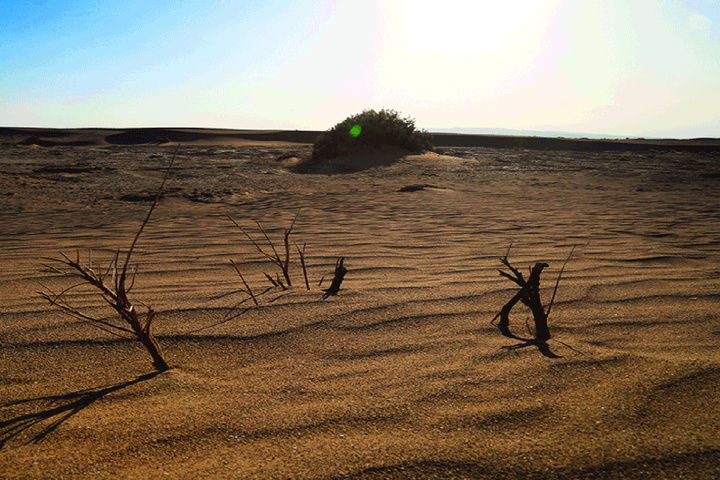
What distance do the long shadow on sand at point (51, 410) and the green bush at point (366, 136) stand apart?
11468 mm

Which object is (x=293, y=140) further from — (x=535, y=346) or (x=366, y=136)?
(x=535, y=346)

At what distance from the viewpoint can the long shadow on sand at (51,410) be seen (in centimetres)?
128

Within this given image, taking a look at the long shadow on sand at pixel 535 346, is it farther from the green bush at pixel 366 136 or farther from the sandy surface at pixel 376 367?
the green bush at pixel 366 136

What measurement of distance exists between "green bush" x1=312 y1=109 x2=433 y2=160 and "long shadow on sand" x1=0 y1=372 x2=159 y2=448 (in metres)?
11.5

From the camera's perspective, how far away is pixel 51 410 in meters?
1.39

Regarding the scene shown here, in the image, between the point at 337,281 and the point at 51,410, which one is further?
A: the point at 337,281

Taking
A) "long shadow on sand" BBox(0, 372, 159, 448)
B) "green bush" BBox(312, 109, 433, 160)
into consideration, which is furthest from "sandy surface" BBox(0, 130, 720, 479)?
"green bush" BBox(312, 109, 433, 160)

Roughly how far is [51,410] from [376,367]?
101 centimetres

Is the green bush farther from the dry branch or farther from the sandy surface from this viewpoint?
the dry branch

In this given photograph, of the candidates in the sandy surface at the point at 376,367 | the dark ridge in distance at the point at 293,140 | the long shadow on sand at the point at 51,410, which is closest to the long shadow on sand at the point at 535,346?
the sandy surface at the point at 376,367

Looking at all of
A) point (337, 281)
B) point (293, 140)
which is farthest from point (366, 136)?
point (293, 140)

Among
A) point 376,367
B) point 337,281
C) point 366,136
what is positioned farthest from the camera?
point 366,136

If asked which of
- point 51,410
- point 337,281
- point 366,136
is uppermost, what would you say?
point 366,136

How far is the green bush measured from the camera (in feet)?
42.7
